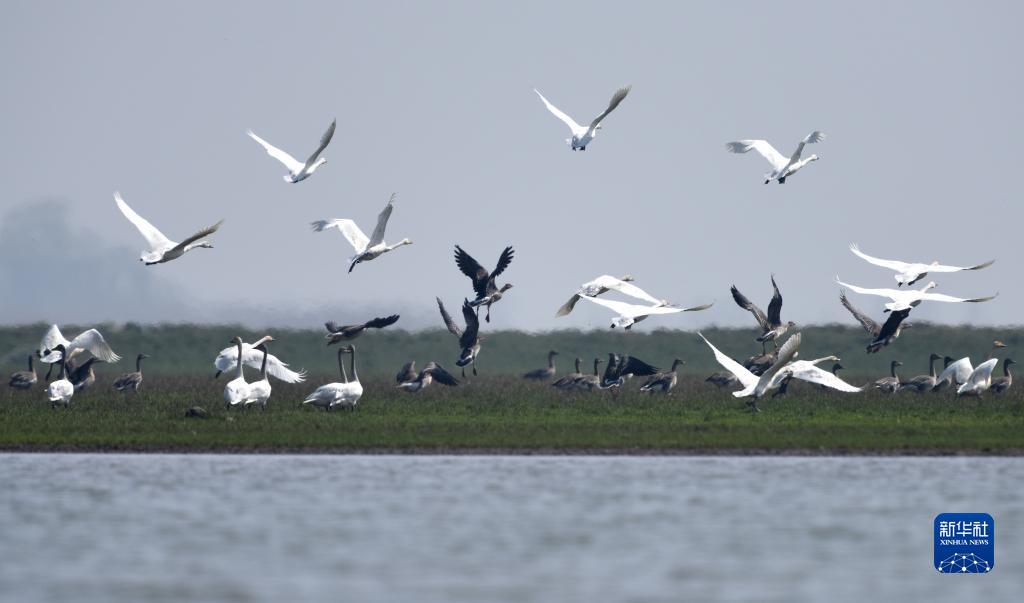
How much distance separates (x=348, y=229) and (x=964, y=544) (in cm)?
1859

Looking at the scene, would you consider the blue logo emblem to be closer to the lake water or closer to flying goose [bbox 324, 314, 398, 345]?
the lake water

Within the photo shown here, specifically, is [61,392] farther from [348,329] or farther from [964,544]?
Result: [964,544]

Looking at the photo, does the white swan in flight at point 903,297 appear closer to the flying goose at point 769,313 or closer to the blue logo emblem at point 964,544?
the flying goose at point 769,313

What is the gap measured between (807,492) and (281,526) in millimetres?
7146

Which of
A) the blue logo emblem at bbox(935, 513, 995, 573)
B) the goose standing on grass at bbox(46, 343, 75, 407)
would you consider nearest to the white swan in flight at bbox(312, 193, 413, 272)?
the goose standing on grass at bbox(46, 343, 75, 407)

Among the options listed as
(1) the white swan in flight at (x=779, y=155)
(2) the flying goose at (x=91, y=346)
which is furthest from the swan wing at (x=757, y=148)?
(2) the flying goose at (x=91, y=346)

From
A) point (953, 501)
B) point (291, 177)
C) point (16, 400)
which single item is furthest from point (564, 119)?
point (953, 501)

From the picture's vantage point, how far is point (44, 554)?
19.1 metres

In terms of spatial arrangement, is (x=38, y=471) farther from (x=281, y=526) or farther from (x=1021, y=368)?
(x=1021, y=368)

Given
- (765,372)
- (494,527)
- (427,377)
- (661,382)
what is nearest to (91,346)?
(427,377)

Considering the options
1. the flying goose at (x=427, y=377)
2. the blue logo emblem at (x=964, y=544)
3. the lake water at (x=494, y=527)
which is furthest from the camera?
the flying goose at (x=427, y=377)

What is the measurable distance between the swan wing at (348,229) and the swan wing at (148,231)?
154 inches

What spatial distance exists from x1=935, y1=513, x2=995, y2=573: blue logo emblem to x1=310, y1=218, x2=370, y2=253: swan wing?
56.5ft

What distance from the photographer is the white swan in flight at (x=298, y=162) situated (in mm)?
32312
